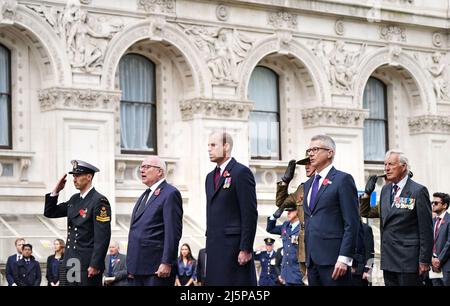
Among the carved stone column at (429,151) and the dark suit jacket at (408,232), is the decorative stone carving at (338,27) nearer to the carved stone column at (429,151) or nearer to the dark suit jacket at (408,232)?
the carved stone column at (429,151)

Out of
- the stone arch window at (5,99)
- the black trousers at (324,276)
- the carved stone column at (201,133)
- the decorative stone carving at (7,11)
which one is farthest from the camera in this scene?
the carved stone column at (201,133)

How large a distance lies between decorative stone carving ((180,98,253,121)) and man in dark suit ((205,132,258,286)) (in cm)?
1638

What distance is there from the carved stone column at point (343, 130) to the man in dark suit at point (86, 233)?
18363 mm

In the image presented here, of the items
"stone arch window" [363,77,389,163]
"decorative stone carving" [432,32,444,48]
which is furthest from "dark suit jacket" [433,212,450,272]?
"decorative stone carving" [432,32,444,48]

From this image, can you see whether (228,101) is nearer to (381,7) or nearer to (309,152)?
(381,7)

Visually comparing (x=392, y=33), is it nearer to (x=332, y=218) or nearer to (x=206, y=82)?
(x=206, y=82)

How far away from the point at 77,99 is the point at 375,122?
10973mm

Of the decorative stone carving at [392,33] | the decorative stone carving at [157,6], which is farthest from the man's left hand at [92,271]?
the decorative stone carving at [392,33]

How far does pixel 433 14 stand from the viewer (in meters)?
37.5

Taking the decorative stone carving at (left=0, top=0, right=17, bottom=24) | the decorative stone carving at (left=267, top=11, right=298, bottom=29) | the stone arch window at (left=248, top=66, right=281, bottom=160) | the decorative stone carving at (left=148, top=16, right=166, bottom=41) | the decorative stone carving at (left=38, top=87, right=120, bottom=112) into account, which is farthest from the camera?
the stone arch window at (left=248, top=66, right=281, bottom=160)

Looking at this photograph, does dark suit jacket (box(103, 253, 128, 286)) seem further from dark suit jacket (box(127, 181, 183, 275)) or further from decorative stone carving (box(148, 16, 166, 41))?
decorative stone carving (box(148, 16, 166, 41))

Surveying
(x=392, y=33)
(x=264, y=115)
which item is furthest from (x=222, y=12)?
(x=392, y=33)

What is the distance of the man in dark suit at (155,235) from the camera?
15711 mm

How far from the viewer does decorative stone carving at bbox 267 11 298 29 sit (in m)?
33.9
